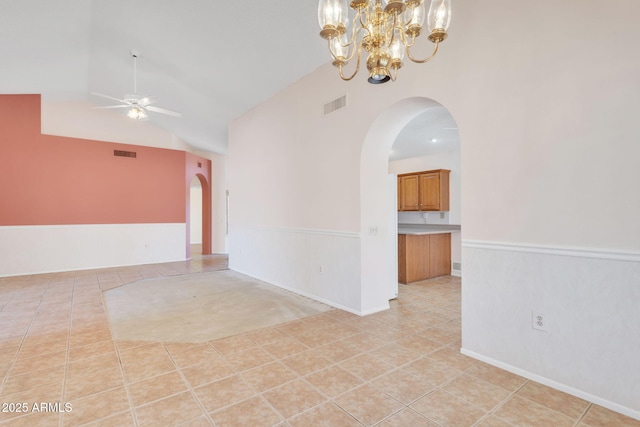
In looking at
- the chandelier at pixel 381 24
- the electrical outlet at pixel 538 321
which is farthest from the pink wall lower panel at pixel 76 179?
the electrical outlet at pixel 538 321

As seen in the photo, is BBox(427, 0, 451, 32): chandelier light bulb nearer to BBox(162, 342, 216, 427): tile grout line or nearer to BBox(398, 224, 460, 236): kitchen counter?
BBox(162, 342, 216, 427): tile grout line

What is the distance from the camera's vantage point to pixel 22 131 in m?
6.25

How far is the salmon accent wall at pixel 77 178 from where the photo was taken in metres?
6.18

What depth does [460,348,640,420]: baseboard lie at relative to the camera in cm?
187

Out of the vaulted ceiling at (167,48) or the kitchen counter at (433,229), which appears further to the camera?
the kitchen counter at (433,229)

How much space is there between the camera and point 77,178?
22.7 ft

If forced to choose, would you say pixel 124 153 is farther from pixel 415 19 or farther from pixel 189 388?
pixel 415 19

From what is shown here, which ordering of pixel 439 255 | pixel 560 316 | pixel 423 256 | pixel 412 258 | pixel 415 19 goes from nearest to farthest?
pixel 415 19
pixel 560 316
pixel 412 258
pixel 423 256
pixel 439 255

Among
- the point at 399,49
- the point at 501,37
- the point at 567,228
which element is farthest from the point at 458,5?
the point at 567,228

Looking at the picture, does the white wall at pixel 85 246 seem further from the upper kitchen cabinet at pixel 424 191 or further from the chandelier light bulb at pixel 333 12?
the chandelier light bulb at pixel 333 12

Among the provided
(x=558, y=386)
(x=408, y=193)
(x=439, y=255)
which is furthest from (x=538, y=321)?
(x=408, y=193)

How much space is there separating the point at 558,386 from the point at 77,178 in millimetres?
8964

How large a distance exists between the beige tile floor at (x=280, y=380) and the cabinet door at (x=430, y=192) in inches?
136

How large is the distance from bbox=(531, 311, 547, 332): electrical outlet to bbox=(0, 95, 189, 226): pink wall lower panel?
836 centimetres
